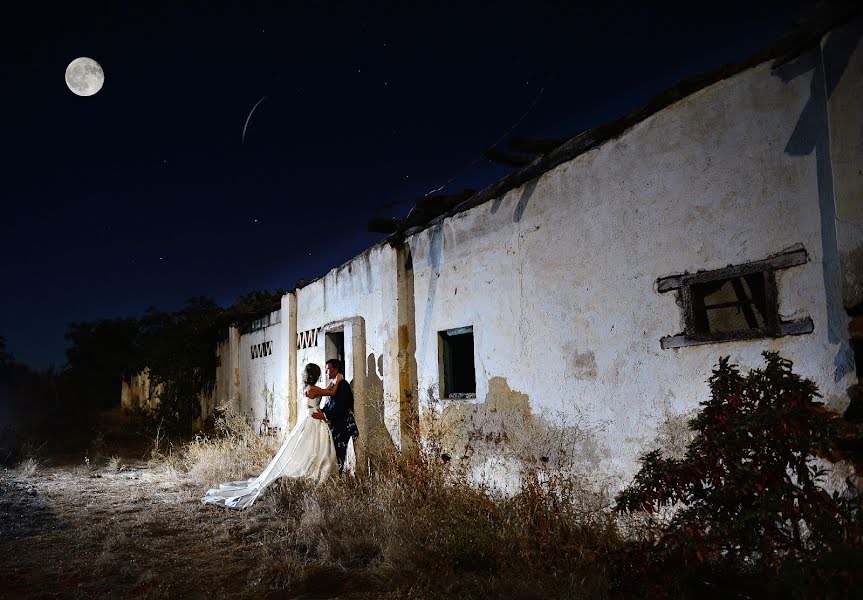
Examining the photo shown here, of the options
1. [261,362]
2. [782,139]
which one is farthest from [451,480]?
[261,362]

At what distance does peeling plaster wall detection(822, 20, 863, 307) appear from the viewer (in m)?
3.44

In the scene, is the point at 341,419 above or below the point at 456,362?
below

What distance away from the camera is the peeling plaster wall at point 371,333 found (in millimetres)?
7930

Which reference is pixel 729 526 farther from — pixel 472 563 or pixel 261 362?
pixel 261 362

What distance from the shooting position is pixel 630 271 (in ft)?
15.8

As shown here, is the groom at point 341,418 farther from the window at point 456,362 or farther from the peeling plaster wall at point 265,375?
the peeling plaster wall at point 265,375

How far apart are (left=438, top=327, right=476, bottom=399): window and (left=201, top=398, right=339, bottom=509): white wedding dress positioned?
2.11 meters

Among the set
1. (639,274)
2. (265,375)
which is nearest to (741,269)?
(639,274)

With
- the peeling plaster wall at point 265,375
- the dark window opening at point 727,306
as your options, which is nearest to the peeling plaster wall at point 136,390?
the peeling plaster wall at point 265,375

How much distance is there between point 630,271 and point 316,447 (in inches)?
202

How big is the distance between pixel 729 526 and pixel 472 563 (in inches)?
80.6

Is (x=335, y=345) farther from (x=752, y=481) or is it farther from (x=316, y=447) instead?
(x=752, y=481)

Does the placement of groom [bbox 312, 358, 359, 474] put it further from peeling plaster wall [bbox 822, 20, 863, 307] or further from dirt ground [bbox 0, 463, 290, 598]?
peeling plaster wall [bbox 822, 20, 863, 307]

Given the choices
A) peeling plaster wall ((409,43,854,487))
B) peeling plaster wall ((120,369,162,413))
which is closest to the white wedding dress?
peeling plaster wall ((409,43,854,487))
